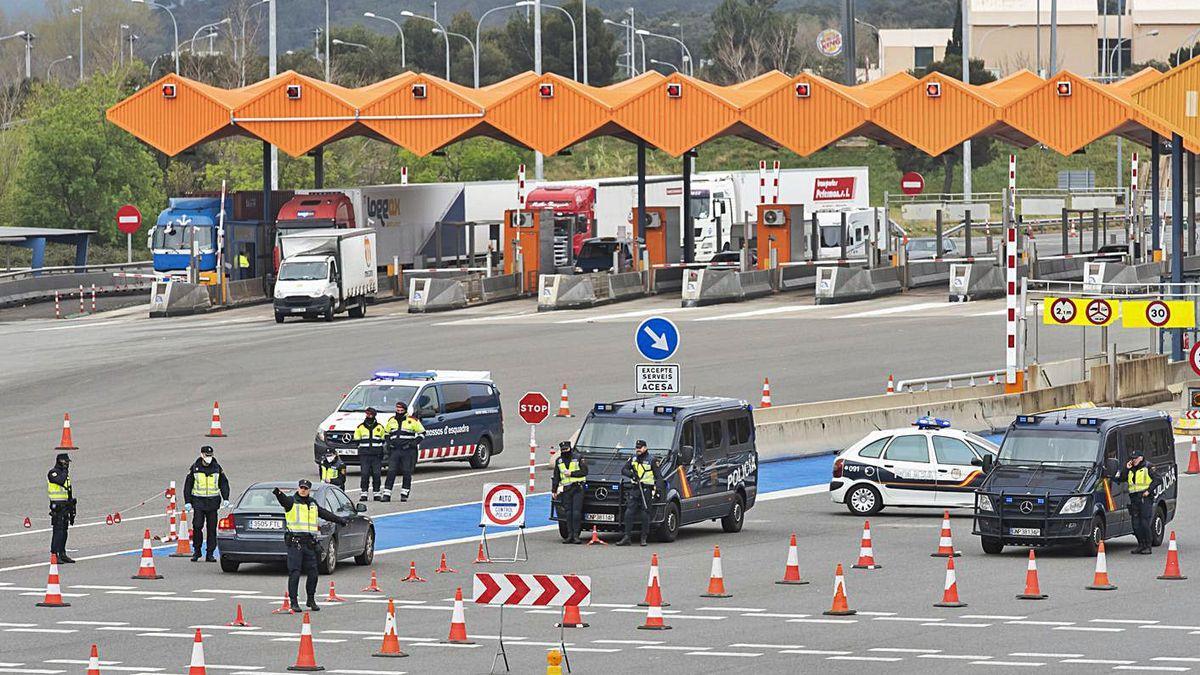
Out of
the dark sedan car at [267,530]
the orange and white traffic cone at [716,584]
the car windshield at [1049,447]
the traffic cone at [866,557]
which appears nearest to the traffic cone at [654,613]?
the orange and white traffic cone at [716,584]

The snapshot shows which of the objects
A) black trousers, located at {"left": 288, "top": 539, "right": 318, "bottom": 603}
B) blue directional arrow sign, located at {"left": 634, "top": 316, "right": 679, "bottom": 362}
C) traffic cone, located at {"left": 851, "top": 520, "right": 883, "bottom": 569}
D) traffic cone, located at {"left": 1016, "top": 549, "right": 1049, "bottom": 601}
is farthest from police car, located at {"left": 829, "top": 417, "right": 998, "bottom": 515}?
black trousers, located at {"left": 288, "top": 539, "right": 318, "bottom": 603}

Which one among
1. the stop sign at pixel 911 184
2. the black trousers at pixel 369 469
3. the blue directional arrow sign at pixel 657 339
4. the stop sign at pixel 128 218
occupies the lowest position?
the black trousers at pixel 369 469

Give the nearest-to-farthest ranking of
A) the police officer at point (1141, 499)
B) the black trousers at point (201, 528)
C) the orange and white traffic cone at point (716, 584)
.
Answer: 1. the orange and white traffic cone at point (716, 584)
2. the black trousers at point (201, 528)
3. the police officer at point (1141, 499)

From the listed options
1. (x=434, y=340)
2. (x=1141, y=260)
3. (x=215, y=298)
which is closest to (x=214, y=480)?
(x=434, y=340)

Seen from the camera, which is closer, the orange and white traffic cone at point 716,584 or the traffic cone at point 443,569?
the orange and white traffic cone at point 716,584

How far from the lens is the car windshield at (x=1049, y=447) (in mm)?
26078

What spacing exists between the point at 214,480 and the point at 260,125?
4185cm

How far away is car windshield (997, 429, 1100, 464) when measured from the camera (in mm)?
26078

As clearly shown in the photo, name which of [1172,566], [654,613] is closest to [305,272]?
[1172,566]

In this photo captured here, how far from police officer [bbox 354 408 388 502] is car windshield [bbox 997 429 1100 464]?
375 inches

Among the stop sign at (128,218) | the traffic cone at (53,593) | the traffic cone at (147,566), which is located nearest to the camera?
the traffic cone at (53,593)

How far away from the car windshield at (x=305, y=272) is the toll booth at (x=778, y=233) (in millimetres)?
15181

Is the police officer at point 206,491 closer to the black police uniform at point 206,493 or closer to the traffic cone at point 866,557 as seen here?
the black police uniform at point 206,493

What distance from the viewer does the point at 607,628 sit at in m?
19.9
